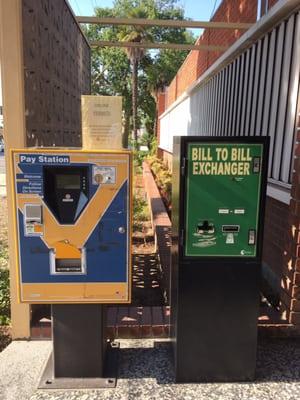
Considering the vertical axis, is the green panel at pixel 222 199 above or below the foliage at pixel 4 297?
above

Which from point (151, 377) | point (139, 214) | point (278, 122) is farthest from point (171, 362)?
point (139, 214)

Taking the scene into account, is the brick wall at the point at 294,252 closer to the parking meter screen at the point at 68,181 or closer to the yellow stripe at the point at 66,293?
the yellow stripe at the point at 66,293

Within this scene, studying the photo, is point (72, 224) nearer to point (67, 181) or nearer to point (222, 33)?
point (67, 181)

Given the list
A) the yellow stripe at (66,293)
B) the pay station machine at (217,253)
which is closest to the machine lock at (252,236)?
the pay station machine at (217,253)

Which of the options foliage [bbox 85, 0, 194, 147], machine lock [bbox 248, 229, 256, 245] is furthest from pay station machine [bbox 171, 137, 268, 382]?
foliage [bbox 85, 0, 194, 147]

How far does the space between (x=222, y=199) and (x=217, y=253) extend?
374 millimetres

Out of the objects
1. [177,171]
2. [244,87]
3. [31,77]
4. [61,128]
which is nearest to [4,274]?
[61,128]

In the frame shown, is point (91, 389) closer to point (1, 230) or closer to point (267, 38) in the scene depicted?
point (267, 38)

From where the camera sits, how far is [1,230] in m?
7.65

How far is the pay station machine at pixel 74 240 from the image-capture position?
2662mm

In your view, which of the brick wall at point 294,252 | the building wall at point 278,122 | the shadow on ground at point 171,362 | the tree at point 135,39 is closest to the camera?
the shadow on ground at point 171,362

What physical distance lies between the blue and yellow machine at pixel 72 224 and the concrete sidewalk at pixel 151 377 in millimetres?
604

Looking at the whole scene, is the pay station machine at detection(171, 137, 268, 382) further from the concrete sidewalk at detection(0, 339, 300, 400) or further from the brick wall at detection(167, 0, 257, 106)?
the brick wall at detection(167, 0, 257, 106)

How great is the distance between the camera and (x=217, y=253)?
283 centimetres
